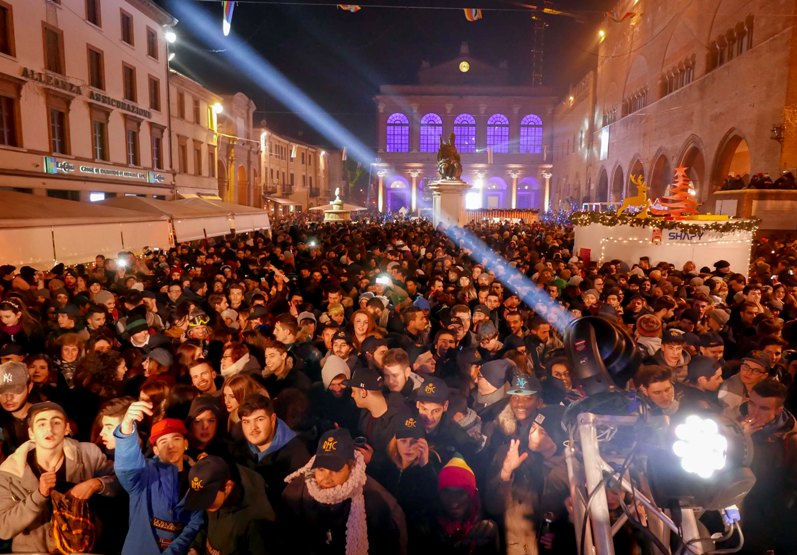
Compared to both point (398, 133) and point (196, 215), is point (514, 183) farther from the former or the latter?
point (196, 215)

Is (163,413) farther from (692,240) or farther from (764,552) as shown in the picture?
(692,240)

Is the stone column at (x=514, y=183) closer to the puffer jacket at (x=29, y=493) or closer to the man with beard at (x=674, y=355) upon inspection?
the man with beard at (x=674, y=355)

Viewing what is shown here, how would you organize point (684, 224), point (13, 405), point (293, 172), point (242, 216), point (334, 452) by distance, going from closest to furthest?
point (334, 452) → point (13, 405) → point (684, 224) → point (242, 216) → point (293, 172)

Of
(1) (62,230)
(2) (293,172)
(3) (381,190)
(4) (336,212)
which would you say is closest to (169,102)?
(4) (336,212)

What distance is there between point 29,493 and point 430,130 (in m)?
66.3

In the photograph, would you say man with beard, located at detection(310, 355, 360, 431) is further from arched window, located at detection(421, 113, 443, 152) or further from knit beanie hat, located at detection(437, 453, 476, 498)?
arched window, located at detection(421, 113, 443, 152)

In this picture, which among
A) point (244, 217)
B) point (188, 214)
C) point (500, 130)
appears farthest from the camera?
point (500, 130)

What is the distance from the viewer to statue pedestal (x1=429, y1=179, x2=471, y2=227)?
26.1 metres

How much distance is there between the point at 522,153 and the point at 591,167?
18849 millimetres

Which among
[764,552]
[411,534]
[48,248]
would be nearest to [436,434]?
[411,534]

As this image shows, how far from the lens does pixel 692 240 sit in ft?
46.9

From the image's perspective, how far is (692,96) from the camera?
27.5m

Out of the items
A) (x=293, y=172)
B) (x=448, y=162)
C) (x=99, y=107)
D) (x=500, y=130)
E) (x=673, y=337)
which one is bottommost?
(x=673, y=337)

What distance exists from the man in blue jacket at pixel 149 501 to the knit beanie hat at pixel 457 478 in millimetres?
1396
